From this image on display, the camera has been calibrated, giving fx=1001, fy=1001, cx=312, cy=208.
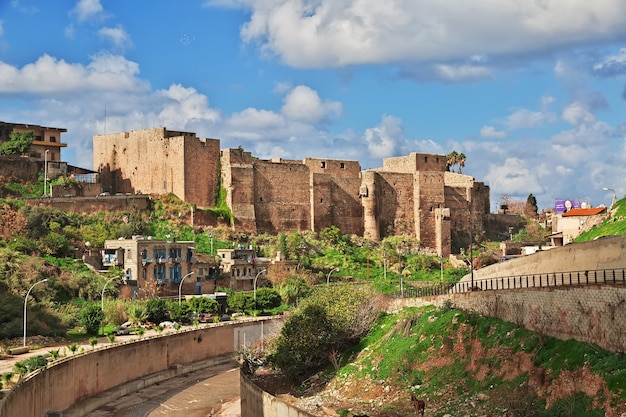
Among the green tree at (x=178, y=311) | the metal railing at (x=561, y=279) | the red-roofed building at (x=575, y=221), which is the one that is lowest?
the green tree at (x=178, y=311)

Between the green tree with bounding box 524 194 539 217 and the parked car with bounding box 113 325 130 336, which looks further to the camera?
the green tree with bounding box 524 194 539 217

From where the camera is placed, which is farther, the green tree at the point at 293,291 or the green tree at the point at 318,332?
the green tree at the point at 293,291

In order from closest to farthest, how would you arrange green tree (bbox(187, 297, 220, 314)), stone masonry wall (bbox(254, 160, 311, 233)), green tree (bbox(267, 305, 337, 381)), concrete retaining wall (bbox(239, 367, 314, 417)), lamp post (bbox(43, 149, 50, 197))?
concrete retaining wall (bbox(239, 367, 314, 417))
green tree (bbox(267, 305, 337, 381))
green tree (bbox(187, 297, 220, 314))
lamp post (bbox(43, 149, 50, 197))
stone masonry wall (bbox(254, 160, 311, 233))

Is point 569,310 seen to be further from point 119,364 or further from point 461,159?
point 461,159

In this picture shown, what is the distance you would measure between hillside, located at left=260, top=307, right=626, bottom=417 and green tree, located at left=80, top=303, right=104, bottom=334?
586 inches

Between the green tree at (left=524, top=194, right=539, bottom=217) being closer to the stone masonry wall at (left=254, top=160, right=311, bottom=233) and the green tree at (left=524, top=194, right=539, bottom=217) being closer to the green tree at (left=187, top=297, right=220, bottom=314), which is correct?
the stone masonry wall at (left=254, top=160, right=311, bottom=233)

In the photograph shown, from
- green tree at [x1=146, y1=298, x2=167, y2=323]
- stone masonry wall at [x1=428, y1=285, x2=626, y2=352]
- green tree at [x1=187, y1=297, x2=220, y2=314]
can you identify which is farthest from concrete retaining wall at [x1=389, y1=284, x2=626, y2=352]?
green tree at [x1=187, y1=297, x2=220, y2=314]

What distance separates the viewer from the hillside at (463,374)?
27609 millimetres

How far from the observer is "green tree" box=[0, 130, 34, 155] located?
8138cm

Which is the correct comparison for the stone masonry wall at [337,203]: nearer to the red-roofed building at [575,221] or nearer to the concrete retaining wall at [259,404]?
the red-roofed building at [575,221]

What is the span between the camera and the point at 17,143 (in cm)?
8194

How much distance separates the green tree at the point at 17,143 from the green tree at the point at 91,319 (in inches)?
1118

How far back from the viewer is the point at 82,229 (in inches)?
2840

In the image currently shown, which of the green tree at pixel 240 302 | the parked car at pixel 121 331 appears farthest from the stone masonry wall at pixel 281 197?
the parked car at pixel 121 331
